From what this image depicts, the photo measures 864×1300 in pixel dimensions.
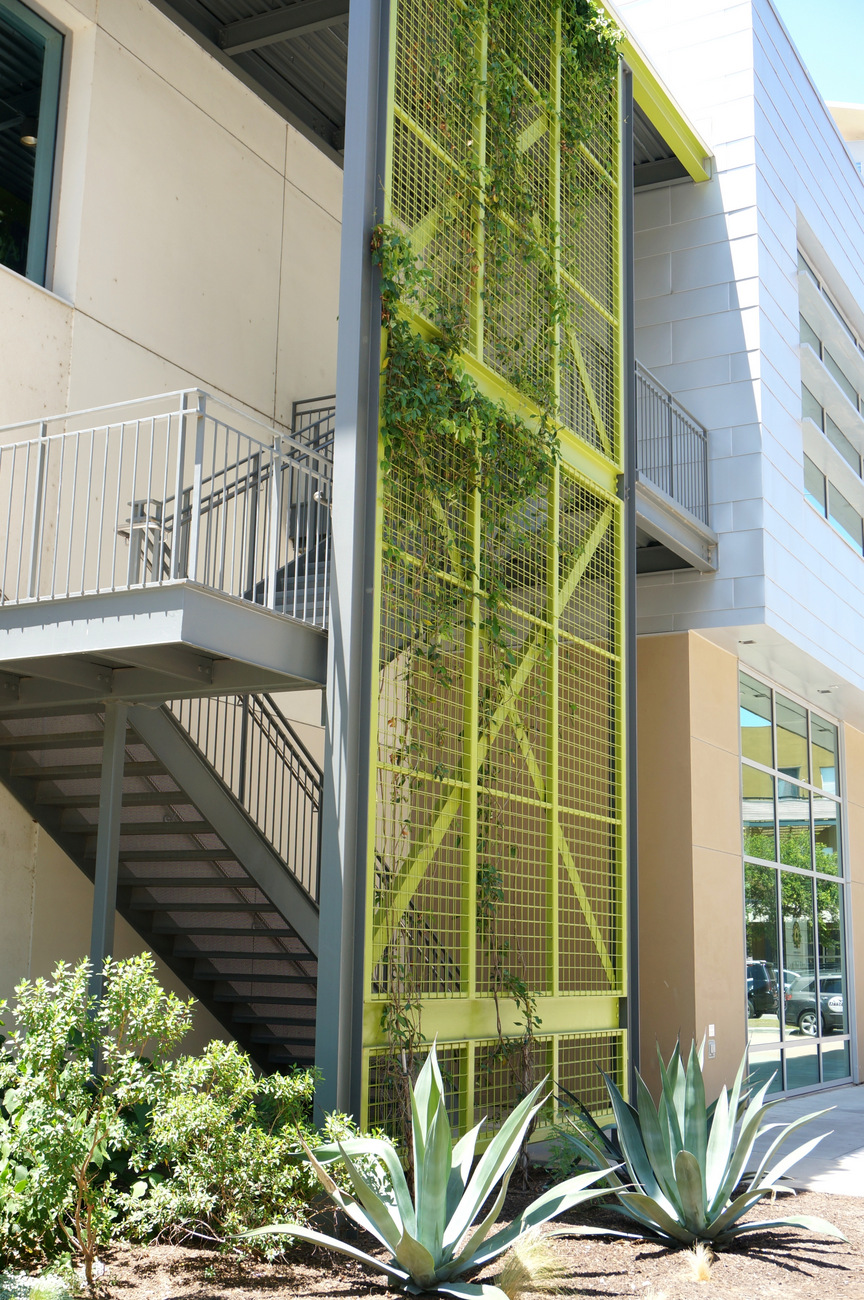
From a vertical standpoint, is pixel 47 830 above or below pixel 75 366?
below

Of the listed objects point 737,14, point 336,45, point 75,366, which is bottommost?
point 75,366

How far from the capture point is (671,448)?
1166 centimetres

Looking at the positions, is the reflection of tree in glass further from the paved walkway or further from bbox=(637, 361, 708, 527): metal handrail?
bbox=(637, 361, 708, 527): metal handrail

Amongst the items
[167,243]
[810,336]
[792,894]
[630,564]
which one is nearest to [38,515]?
[167,243]

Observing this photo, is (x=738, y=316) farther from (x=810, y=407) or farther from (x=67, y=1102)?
(x=67, y=1102)

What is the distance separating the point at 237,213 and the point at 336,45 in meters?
1.87

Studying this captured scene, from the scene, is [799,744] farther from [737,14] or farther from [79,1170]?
[79,1170]

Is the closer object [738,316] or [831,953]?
[738,316]

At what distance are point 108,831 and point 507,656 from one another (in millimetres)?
2782

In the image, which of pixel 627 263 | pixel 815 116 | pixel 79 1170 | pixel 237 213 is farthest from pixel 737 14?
pixel 79 1170

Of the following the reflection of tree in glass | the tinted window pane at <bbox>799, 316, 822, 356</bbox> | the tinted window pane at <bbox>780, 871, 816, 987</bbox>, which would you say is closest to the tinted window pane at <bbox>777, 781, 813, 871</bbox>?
the reflection of tree in glass

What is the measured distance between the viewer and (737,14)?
1277cm

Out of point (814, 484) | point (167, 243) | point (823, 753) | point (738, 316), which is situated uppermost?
point (738, 316)

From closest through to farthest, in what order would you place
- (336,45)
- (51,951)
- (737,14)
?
(51,951) → (336,45) → (737,14)
